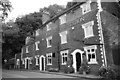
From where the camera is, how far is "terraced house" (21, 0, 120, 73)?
16000 millimetres

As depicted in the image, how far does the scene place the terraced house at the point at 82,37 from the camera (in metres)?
16.0

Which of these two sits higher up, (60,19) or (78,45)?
(60,19)

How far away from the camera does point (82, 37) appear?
18938 mm

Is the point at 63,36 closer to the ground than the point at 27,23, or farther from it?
closer to the ground

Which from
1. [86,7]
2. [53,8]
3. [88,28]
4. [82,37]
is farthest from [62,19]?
[53,8]

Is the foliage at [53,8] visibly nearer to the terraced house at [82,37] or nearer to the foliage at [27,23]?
the foliage at [27,23]

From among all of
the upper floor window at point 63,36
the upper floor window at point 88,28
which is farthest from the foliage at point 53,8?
the upper floor window at point 88,28

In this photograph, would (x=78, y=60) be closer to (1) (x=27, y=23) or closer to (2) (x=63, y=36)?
(2) (x=63, y=36)

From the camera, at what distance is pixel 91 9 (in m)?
18.0

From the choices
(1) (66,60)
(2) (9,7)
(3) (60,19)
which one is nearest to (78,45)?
(1) (66,60)

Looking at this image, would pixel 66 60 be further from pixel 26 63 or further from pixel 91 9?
pixel 26 63

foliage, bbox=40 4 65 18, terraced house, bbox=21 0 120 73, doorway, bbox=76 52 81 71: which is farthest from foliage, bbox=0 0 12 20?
foliage, bbox=40 4 65 18

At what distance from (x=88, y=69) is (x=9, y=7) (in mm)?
11179

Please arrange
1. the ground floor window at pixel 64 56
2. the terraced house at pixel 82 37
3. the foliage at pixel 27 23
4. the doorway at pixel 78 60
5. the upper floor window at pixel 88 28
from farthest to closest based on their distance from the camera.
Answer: the foliage at pixel 27 23
the ground floor window at pixel 64 56
the doorway at pixel 78 60
the upper floor window at pixel 88 28
the terraced house at pixel 82 37
